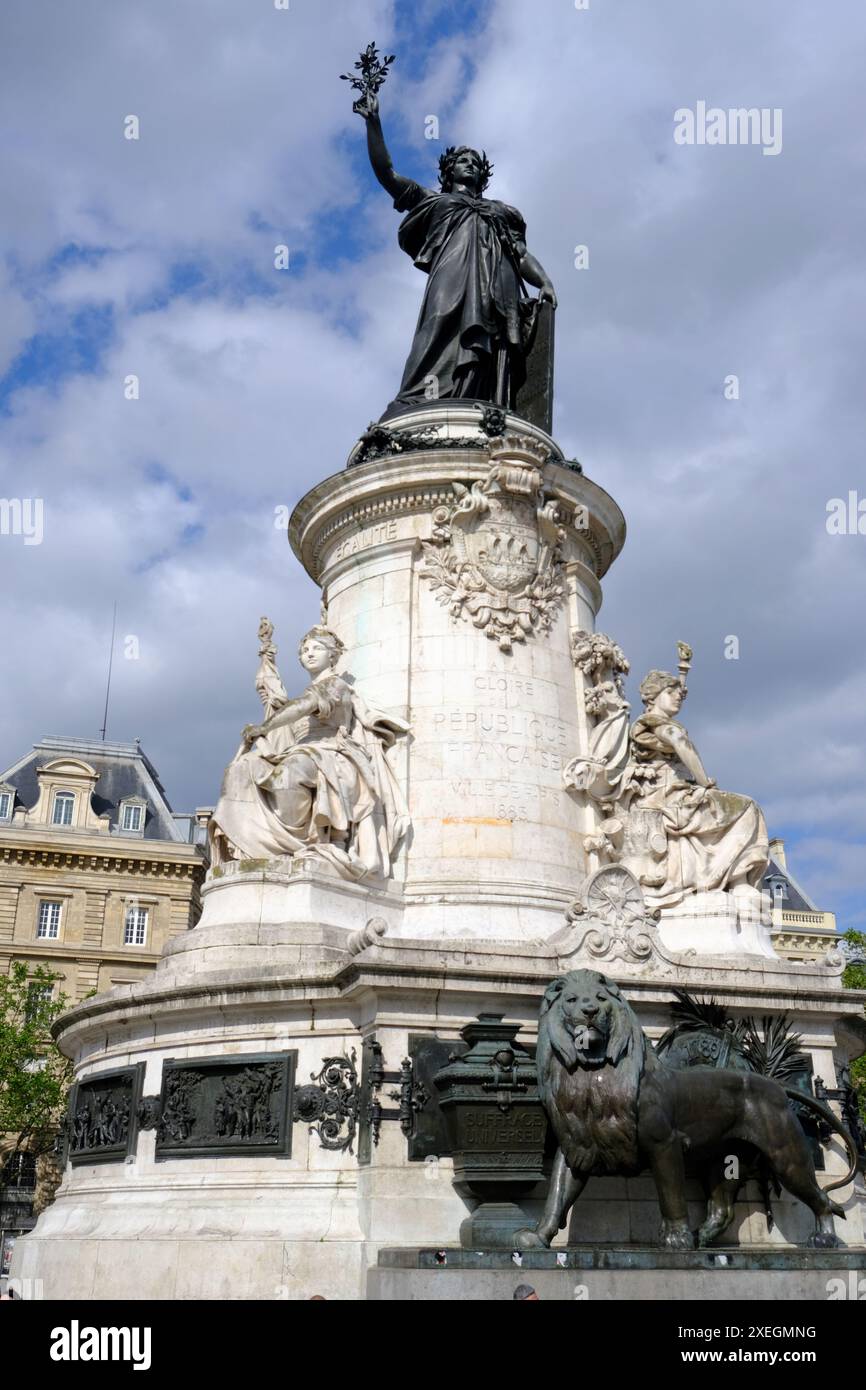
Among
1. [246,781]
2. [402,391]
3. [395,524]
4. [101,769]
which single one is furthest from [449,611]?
[101,769]

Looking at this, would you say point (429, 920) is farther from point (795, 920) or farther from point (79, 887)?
point (795, 920)

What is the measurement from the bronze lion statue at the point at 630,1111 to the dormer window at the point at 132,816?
4394 centimetres

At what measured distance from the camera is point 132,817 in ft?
175

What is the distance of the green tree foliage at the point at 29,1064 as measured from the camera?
35875mm

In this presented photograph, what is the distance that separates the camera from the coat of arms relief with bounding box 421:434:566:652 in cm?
1772

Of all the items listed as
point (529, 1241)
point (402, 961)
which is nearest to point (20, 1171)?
point (402, 961)

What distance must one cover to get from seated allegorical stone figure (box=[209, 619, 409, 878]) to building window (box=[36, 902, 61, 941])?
3457cm

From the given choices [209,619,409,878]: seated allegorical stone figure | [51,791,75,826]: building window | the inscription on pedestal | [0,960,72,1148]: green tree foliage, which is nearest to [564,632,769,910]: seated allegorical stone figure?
[209,619,409,878]: seated allegorical stone figure

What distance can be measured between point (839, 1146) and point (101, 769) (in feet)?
154

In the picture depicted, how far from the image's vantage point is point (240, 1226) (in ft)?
39.8

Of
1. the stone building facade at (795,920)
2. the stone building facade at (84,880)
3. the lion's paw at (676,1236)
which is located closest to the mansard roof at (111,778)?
the stone building facade at (84,880)

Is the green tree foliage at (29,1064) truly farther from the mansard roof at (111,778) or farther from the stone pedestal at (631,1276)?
the stone pedestal at (631,1276)

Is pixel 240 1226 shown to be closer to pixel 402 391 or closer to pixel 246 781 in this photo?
pixel 246 781

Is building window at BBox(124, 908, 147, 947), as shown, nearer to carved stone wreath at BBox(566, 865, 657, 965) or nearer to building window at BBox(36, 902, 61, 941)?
building window at BBox(36, 902, 61, 941)
